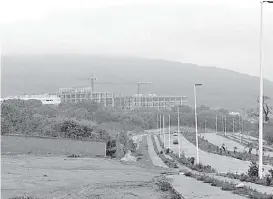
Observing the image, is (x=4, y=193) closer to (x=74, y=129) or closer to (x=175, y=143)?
(x=74, y=129)

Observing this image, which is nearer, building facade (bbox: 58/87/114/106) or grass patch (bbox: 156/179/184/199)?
grass patch (bbox: 156/179/184/199)

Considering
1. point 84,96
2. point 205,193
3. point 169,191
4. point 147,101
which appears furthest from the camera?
point 147,101

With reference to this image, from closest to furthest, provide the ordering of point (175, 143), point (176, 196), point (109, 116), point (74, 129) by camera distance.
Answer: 1. point (176, 196)
2. point (74, 129)
3. point (175, 143)
4. point (109, 116)

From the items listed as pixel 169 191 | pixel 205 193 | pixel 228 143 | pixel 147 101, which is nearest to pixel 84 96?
pixel 147 101

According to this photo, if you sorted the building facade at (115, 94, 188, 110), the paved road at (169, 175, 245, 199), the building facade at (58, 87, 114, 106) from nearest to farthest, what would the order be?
the paved road at (169, 175, 245, 199) < the building facade at (58, 87, 114, 106) < the building facade at (115, 94, 188, 110)

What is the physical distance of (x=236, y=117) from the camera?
134125mm

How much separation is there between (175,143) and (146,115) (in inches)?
2224

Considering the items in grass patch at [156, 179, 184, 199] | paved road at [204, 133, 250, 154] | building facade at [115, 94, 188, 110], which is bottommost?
paved road at [204, 133, 250, 154]

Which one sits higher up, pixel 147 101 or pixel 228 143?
pixel 147 101

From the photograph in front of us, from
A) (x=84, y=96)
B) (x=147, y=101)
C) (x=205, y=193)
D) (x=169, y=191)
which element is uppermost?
(x=84, y=96)

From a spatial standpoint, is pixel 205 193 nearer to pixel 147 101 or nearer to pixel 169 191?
pixel 169 191

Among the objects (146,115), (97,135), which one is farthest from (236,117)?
(97,135)

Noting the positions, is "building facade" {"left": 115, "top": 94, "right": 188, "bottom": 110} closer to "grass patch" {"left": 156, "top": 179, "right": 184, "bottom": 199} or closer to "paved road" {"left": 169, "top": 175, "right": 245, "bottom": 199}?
"grass patch" {"left": 156, "top": 179, "right": 184, "bottom": 199}

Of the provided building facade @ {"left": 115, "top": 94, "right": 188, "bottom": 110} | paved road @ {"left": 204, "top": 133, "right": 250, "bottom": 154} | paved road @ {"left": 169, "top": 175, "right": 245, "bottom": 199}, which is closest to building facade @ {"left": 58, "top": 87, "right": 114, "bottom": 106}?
building facade @ {"left": 115, "top": 94, "right": 188, "bottom": 110}
